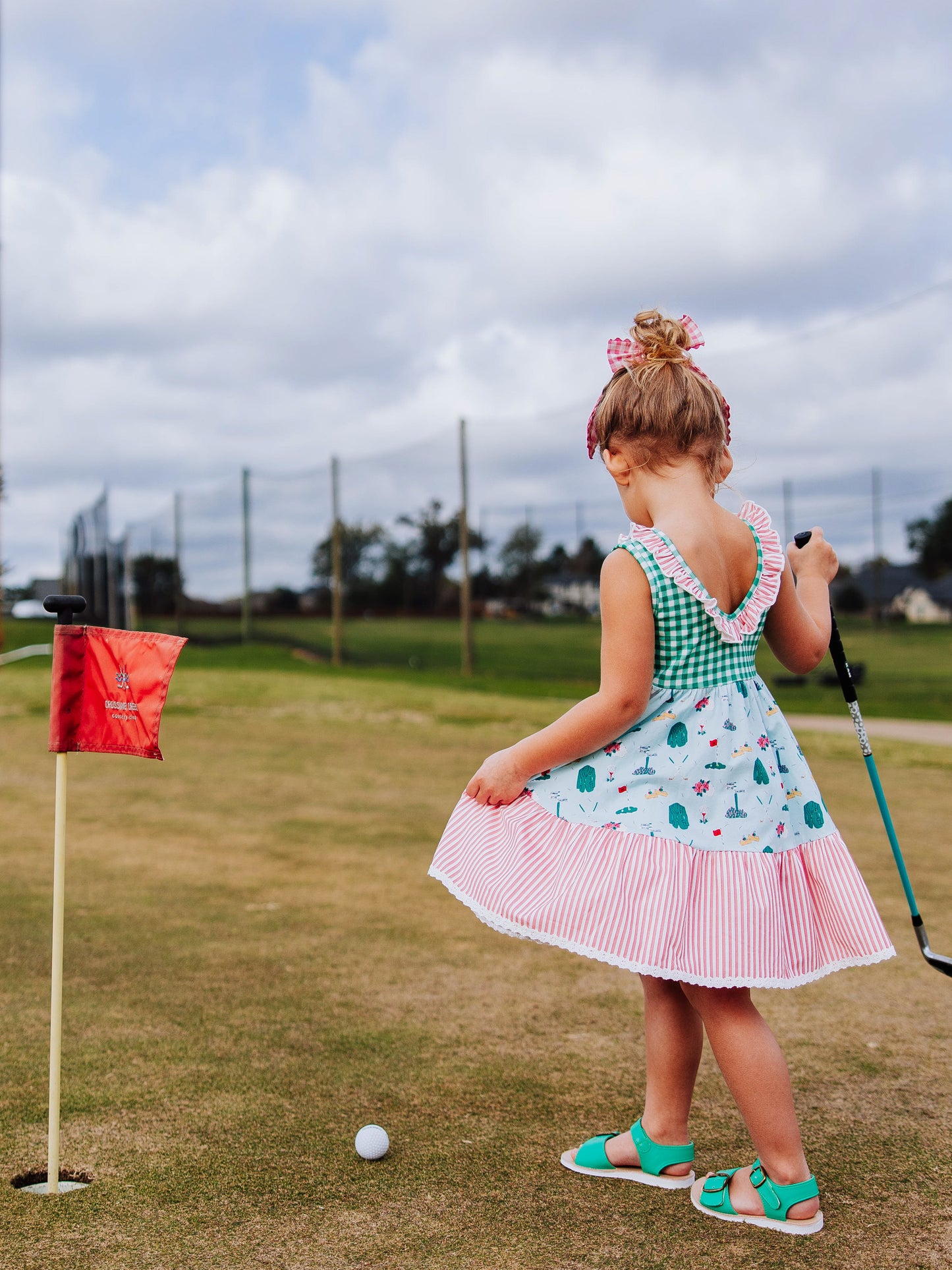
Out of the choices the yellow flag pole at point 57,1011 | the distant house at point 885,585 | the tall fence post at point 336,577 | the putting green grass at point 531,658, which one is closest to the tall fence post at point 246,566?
the putting green grass at point 531,658

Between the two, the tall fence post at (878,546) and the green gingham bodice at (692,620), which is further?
the tall fence post at (878,546)

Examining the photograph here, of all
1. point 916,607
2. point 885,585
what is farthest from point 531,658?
point 916,607

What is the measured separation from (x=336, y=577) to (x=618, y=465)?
16345mm

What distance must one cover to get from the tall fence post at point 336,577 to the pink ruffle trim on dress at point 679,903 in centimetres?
1639

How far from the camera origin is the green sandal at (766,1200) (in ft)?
6.65

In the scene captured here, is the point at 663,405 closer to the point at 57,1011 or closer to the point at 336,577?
the point at 57,1011

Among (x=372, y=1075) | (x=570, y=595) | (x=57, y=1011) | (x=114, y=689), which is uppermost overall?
(x=570, y=595)

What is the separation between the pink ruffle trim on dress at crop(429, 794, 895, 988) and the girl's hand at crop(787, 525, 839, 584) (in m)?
0.58

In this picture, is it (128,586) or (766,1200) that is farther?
(128,586)

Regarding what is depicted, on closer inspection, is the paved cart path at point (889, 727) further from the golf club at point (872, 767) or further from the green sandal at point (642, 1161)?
the green sandal at point (642, 1161)

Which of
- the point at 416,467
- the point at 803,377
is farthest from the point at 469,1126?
the point at 416,467

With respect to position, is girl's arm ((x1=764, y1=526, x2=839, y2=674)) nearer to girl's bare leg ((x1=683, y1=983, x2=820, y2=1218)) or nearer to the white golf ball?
girl's bare leg ((x1=683, y1=983, x2=820, y2=1218))

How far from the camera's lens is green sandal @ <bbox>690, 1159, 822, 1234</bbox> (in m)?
2.03

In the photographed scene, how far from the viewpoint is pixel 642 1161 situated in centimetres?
225
